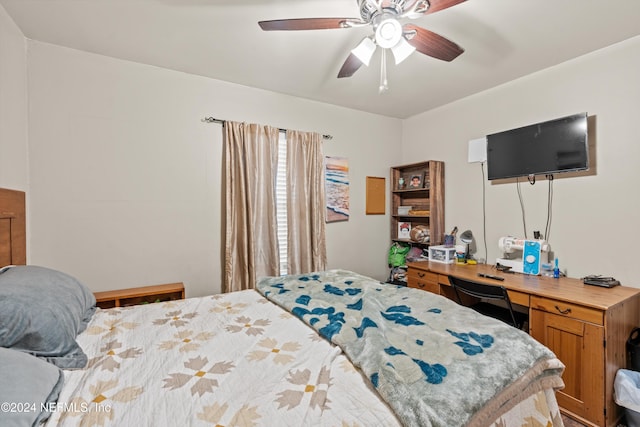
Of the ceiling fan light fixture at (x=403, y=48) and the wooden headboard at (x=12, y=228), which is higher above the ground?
the ceiling fan light fixture at (x=403, y=48)

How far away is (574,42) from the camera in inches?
84.9

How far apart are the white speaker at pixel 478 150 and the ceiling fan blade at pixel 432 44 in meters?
1.46

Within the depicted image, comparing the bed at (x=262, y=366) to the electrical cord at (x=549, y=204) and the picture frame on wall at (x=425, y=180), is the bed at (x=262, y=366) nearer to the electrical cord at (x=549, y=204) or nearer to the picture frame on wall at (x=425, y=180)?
the electrical cord at (x=549, y=204)

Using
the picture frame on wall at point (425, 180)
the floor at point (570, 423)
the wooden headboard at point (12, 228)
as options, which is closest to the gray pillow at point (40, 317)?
the wooden headboard at point (12, 228)

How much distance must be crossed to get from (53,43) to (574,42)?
392 cm

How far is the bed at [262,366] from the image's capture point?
2.93 feet

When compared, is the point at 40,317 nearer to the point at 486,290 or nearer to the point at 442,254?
the point at 486,290

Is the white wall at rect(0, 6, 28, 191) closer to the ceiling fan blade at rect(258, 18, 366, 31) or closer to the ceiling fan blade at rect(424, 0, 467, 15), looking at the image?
the ceiling fan blade at rect(258, 18, 366, 31)

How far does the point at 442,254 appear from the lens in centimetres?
315

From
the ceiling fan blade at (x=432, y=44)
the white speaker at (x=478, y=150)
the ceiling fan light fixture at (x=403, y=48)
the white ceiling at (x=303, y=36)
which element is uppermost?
the white ceiling at (x=303, y=36)

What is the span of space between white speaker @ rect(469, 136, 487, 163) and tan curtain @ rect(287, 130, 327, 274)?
1626 mm

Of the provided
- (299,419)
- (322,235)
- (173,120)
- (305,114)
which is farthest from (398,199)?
(299,419)

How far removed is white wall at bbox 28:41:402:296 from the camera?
2.24m

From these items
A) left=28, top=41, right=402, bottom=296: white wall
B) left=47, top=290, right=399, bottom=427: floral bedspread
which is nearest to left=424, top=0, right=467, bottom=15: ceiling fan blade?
left=47, top=290, right=399, bottom=427: floral bedspread
